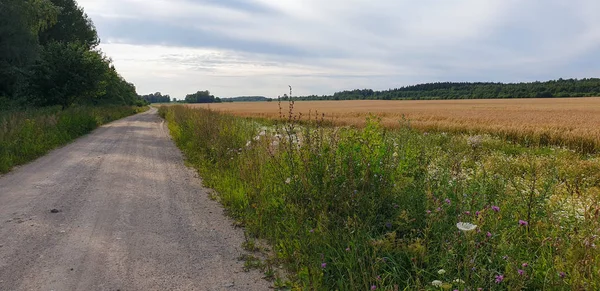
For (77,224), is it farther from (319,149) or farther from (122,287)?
(319,149)

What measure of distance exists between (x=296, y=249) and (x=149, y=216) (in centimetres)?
259

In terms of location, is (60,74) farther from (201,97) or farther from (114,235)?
(201,97)

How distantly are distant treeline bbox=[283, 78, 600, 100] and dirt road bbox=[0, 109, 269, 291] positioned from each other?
6147 centimetres

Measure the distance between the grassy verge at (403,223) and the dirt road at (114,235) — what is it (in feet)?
1.66

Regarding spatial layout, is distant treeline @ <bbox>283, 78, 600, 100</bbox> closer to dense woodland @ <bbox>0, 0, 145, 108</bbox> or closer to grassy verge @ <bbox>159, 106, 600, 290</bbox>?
dense woodland @ <bbox>0, 0, 145, 108</bbox>

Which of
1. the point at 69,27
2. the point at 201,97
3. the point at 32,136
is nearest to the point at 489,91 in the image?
the point at 201,97

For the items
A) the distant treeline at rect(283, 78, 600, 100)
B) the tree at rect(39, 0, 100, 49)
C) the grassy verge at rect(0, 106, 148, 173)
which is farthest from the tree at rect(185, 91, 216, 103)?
the grassy verge at rect(0, 106, 148, 173)

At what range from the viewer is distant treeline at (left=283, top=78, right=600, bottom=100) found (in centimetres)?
7950

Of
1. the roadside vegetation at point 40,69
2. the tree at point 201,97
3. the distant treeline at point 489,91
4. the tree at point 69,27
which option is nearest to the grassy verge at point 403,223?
the roadside vegetation at point 40,69

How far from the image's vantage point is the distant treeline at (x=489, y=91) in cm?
7950

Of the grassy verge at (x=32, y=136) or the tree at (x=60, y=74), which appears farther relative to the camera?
the tree at (x=60, y=74)

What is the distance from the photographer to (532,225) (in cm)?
348

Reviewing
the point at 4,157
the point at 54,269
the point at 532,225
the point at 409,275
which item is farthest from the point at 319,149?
the point at 4,157

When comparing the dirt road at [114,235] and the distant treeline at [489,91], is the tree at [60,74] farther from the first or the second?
the distant treeline at [489,91]
